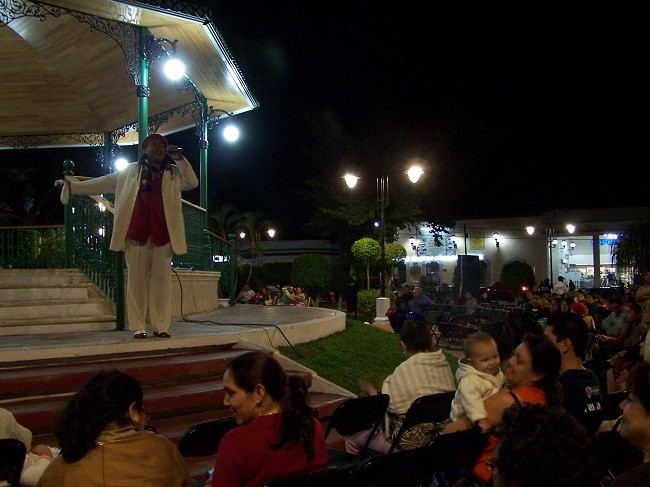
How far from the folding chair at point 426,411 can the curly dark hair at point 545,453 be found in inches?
89.3

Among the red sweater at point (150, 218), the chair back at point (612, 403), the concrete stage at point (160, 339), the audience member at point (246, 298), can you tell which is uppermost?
Result: the red sweater at point (150, 218)

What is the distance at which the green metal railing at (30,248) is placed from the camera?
9.10 m

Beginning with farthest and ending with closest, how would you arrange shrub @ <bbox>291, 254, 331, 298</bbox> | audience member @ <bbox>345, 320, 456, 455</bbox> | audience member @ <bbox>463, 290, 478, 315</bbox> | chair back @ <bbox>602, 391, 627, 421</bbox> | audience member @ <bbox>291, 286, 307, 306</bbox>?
shrub @ <bbox>291, 254, 331, 298</bbox>, audience member @ <bbox>291, 286, 307, 306</bbox>, audience member @ <bbox>463, 290, 478, 315</bbox>, chair back @ <bbox>602, 391, 627, 421</bbox>, audience member @ <bbox>345, 320, 456, 455</bbox>

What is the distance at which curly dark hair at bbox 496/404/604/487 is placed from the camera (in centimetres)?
160

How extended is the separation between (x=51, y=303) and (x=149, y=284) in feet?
5.84

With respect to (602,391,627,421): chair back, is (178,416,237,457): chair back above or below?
above

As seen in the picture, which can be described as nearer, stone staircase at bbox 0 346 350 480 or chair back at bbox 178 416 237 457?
chair back at bbox 178 416 237 457

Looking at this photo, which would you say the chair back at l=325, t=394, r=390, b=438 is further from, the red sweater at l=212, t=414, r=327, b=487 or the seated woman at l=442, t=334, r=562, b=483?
the red sweater at l=212, t=414, r=327, b=487

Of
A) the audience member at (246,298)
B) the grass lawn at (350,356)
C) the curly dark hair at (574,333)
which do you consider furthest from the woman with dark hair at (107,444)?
the audience member at (246,298)

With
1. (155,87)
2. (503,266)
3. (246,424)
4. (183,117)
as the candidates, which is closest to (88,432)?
(246,424)

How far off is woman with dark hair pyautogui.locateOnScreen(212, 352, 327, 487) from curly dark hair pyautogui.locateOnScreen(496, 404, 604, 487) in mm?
1005

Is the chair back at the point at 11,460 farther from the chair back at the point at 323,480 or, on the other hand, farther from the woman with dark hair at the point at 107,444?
the chair back at the point at 323,480

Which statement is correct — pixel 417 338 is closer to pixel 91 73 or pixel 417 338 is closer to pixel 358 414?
pixel 358 414

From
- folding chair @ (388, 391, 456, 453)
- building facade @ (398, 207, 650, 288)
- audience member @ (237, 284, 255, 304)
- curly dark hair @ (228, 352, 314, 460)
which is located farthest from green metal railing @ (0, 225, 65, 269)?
building facade @ (398, 207, 650, 288)
